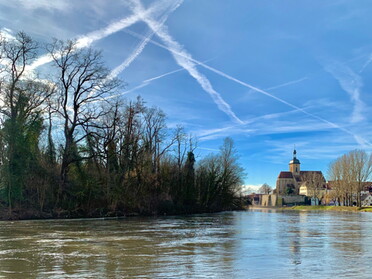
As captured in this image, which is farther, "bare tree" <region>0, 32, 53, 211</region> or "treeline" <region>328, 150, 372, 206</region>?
"treeline" <region>328, 150, 372, 206</region>

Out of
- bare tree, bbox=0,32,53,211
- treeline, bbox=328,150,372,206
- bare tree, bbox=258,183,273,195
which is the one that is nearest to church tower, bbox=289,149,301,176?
bare tree, bbox=258,183,273,195

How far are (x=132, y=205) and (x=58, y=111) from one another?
13.5 m

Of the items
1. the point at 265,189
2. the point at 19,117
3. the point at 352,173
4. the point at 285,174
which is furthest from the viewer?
the point at 285,174

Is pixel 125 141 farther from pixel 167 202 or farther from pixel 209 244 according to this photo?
pixel 209 244

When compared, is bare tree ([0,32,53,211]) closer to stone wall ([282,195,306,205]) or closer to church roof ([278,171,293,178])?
stone wall ([282,195,306,205])

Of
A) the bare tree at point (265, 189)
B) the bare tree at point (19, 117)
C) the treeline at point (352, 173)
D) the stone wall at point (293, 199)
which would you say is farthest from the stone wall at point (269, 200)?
the bare tree at point (19, 117)

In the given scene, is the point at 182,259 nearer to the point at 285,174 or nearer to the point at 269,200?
the point at 269,200

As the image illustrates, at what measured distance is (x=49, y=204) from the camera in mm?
36938

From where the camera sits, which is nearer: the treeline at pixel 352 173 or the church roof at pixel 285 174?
the treeline at pixel 352 173

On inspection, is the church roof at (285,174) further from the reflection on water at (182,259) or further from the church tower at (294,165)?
the reflection on water at (182,259)

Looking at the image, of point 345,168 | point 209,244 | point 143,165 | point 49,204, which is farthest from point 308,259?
point 345,168

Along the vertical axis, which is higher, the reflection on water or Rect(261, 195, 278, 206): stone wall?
the reflection on water

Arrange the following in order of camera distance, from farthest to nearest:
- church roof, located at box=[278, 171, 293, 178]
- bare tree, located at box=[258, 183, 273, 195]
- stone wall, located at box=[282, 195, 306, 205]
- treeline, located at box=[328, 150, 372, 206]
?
church roof, located at box=[278, 171, 293, 178] → bare tree, located at box=[258, 183, 273, 195] → stone wall, located at box=[282, 195, 306, 205] → treeline, located at box=[328, 150, 372, 206]

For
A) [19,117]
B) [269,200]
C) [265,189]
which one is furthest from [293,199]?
[19,117]
